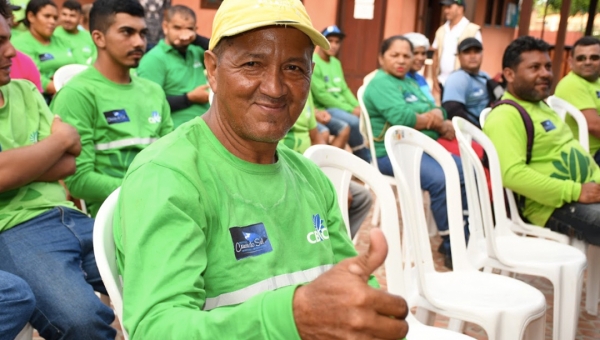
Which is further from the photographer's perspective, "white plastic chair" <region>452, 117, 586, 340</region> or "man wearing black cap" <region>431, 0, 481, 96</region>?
"man wearing black cap" <region>431, 0, 481, 96</region>

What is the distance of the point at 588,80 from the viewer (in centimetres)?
475

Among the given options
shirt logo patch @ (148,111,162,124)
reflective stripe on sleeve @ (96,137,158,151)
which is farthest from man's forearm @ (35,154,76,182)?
shirt logo patch @ (148,111,162,124)

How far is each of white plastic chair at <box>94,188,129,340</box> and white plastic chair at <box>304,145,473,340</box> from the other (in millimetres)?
797

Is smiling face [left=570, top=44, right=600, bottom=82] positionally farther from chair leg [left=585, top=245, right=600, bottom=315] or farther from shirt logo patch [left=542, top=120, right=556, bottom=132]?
chair leg [left=585, top=245, right=600, bottom=315]

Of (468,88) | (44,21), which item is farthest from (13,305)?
(44,21)

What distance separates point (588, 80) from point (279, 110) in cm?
410

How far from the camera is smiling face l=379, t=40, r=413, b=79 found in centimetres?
476

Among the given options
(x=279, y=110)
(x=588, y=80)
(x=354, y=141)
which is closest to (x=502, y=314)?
(x=279, y=110)

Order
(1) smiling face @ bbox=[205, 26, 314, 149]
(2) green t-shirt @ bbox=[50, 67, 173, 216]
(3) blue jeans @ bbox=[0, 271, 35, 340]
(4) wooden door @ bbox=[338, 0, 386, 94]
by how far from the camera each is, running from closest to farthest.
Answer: (1) smiling face @ bbox=[205, 26, 314, 149] → (3) blue jeans @ bbox=[0, 271, 35, 340] → (2) green t-shirt @ bbox=[50, 67, 173, 216] → (4) wooden door @ bbox=[338, 0, 386, 94]

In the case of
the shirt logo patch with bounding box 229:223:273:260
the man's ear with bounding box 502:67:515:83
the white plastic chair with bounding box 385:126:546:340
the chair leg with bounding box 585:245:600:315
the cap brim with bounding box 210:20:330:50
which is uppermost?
the cap brim with bounding box 210:20:330:50

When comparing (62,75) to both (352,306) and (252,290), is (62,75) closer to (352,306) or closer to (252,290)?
(252,290)

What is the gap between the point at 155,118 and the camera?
2.92m

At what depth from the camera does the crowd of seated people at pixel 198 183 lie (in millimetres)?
1039

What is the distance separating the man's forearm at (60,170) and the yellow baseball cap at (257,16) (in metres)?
1.10
